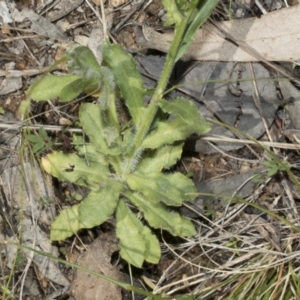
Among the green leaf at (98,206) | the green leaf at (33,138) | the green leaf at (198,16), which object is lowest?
the green leaf at (98,206)

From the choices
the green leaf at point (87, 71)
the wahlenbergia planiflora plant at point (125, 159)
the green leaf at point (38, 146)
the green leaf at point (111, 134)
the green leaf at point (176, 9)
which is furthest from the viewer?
the green leaf at point (38, 146)

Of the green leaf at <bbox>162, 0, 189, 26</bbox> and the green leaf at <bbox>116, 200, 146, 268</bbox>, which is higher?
the green leaf at <bbox>162, 0, 189, 26</bbox>

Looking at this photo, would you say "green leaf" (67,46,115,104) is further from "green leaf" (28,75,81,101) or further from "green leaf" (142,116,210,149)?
"green leaf" (142,116,210,149)

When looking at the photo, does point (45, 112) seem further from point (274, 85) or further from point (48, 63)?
point (274, 85)

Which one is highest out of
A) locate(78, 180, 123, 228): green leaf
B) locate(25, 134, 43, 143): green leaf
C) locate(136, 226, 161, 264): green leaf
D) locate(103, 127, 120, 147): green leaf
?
locate(103, 127, 120, 147): green leaf

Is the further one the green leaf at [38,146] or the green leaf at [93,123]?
the green leaf at [38,146]

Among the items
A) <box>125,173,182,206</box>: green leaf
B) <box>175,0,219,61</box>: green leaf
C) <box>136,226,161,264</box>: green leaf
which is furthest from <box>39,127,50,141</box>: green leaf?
<box>175,0,219,61</box>: green leaf

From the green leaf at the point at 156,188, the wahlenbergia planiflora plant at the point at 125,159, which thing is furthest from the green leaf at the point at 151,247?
the green leaf at the point at 156,188

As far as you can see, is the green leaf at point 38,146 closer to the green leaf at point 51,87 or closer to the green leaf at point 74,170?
the green leaf at point 74,170

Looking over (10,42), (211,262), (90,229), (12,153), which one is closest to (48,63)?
(10,42)
